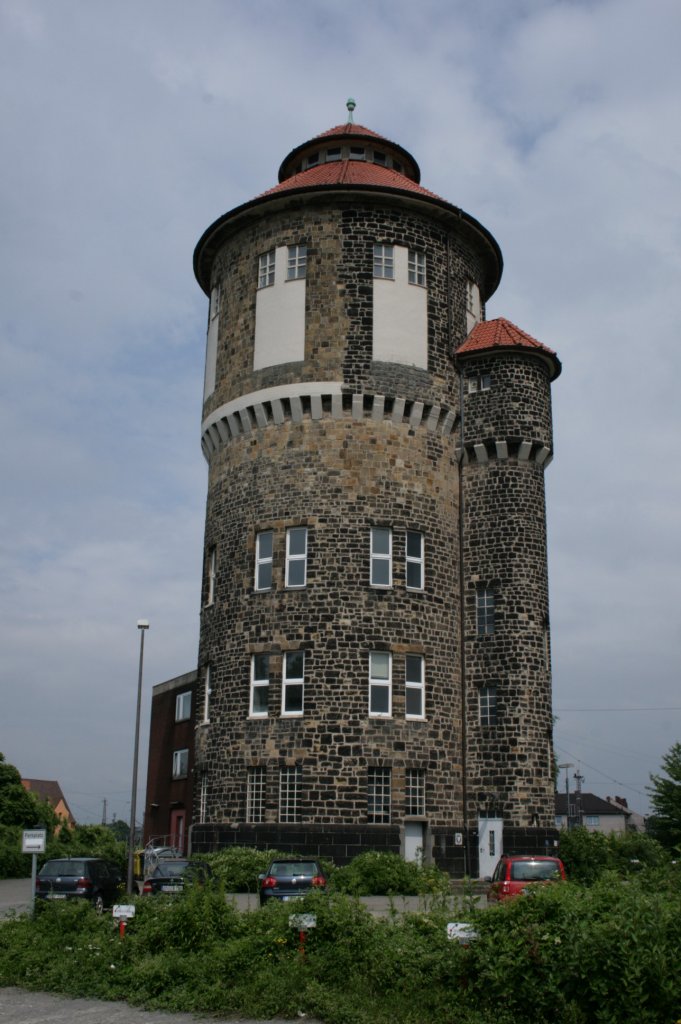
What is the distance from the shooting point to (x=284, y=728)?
31438mm

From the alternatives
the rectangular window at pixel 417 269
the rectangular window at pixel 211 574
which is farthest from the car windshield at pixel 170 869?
Answer: the rectangular window at pixel 417 269

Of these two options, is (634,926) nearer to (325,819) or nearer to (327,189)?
(325,819)

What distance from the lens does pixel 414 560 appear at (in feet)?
110

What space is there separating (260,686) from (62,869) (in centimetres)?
961

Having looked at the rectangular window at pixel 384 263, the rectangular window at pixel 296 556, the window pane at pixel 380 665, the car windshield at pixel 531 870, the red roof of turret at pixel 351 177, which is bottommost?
the car windshield at pixel 531 870

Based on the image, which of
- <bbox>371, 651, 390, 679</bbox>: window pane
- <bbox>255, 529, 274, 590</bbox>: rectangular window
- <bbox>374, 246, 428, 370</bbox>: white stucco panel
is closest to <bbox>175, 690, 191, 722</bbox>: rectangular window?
<bbox>255, 529, 274, 590</bbox>: rectangular window

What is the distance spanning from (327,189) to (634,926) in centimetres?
2759

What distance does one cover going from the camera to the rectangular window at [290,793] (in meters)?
30.7

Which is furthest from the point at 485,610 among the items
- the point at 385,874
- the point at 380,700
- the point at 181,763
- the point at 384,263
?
the point at 181,763

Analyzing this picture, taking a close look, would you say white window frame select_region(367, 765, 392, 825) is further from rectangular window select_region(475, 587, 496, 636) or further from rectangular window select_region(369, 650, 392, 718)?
rectangular window select_region(475, 587, 496, 636)

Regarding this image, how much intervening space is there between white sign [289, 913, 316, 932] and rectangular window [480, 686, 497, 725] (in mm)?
18992

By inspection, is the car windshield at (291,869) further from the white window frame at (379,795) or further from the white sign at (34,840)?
the white window frame at (379,795)

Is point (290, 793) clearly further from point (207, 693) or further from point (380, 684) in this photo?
point (207, 693)

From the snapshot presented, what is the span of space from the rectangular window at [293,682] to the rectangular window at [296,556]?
2.13 metres
